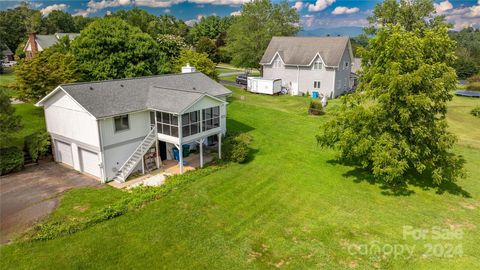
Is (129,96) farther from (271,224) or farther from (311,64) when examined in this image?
(311,64)

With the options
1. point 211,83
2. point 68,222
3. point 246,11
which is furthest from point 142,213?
point 246,11

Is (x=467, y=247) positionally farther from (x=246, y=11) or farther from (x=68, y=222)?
(x=246, y=11)

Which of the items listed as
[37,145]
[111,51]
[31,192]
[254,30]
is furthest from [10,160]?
[254,30]

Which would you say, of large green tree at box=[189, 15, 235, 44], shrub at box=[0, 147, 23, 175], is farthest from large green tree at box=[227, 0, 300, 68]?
shrub at box=[0, 147, 23, 175]

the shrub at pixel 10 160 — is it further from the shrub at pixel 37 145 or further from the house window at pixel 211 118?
the house window at pixel 211 118

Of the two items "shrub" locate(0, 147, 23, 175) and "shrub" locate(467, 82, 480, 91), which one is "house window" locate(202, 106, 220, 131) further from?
"shrub" locate(467, 82, 480, 91)
